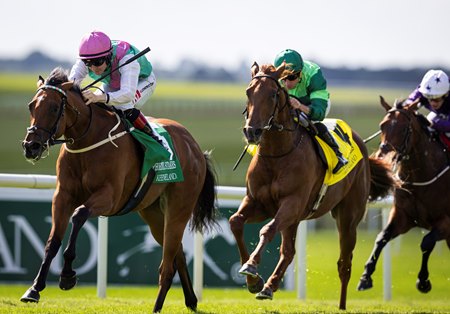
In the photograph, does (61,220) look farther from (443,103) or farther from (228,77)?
(228,77)

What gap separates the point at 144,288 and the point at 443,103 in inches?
155

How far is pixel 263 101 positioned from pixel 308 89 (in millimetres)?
961

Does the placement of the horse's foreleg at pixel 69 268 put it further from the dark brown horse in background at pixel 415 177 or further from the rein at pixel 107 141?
the dark brown horse in background at pixel 415 177

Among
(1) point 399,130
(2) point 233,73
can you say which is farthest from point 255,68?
(2) point 233,73

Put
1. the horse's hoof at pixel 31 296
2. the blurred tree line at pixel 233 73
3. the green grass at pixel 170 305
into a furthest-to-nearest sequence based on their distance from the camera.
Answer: the blurred tree line at pixel 233 73 < the green grass at pixel 170 305 < the horse's hoof at pixel 31 296

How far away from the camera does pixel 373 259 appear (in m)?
9.03

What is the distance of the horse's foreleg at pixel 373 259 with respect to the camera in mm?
8844

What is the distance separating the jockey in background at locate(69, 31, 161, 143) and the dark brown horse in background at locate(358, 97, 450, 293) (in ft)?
8.25

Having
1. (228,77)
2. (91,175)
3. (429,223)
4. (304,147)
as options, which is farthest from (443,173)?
(228,77)

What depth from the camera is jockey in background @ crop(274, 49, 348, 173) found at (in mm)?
7723

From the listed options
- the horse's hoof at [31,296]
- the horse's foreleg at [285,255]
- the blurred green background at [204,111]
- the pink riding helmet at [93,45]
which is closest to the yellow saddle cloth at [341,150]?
the horse's foreleg at [285,255]

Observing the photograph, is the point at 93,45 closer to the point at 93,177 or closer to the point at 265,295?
the point at 93,177

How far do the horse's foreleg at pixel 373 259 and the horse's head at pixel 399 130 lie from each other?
0.72m

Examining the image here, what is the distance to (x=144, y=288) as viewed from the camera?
1094 cm
